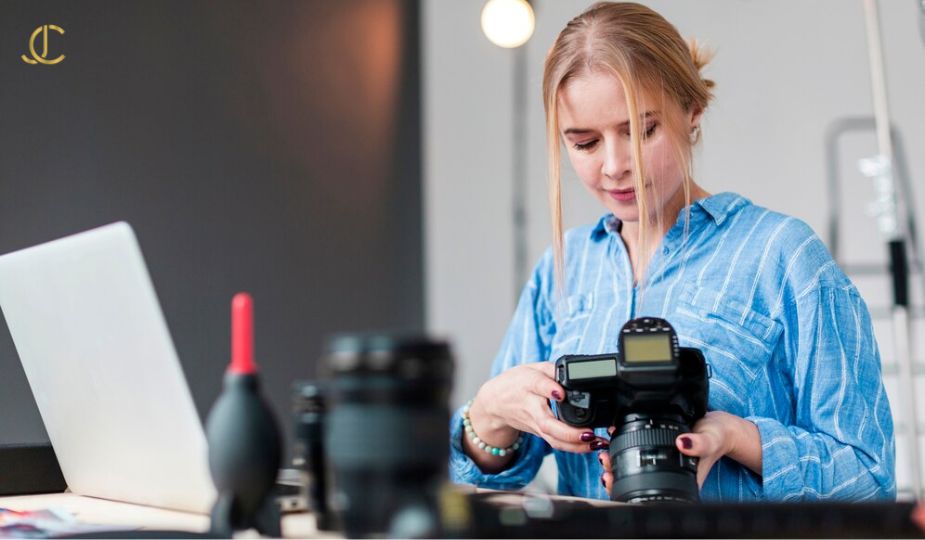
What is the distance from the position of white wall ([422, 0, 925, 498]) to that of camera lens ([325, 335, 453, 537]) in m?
1.98

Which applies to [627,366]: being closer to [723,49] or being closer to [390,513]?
[390,513]

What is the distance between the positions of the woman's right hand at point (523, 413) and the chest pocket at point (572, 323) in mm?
171

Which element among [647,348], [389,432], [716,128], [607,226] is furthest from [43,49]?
[716,128]

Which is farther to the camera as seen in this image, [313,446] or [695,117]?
[695,117]

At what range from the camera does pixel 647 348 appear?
2.79 ft

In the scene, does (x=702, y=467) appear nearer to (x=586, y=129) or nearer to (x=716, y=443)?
(x=716, y=443)

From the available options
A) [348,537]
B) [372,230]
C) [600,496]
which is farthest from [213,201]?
[348,537]

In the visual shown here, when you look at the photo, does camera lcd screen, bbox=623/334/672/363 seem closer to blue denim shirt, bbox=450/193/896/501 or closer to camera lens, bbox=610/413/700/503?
camera lens, bbox=610/413/700/503

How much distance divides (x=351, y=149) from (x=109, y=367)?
198cm

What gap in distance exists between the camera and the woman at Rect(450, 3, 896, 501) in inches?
41.9

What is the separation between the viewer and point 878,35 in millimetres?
2145

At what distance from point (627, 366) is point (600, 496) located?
442mm

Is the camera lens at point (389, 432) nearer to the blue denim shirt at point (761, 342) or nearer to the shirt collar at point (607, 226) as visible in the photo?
the blue denim shirt at point (761, 342)

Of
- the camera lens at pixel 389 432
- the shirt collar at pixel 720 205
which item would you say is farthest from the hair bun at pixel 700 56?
the camera lens at pixel 389 432
